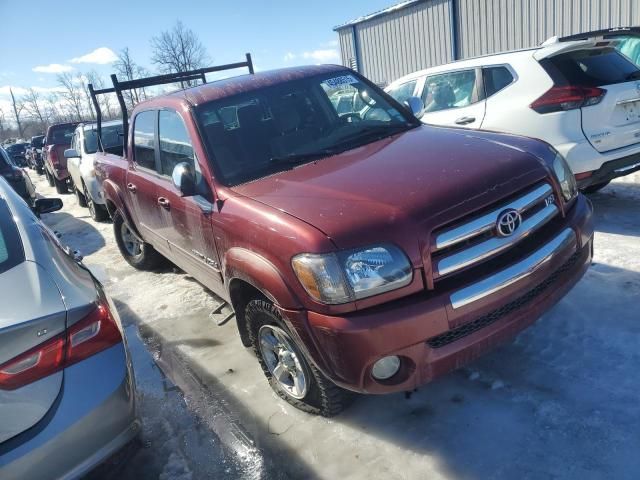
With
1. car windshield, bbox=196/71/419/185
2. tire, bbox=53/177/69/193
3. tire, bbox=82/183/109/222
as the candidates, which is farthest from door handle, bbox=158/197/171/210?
tire, bbox=53/177/69/193

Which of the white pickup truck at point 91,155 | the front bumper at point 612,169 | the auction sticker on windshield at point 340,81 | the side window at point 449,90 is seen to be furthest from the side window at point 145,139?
the white pickup truck at point 91,155

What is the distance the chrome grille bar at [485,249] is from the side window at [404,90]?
436 centimetres

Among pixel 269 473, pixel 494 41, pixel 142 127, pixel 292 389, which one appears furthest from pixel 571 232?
pixel 494 41

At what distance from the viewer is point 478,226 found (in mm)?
Result: 2340

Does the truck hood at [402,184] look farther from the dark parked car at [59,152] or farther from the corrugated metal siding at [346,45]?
the corrugated metal siding at [346,45]

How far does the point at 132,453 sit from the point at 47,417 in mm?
566

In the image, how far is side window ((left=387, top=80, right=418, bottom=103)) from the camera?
21.6 ft

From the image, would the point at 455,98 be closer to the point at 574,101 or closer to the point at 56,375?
the point at 574,101

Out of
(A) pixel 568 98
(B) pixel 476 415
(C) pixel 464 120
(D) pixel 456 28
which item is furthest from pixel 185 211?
(D) pixel 456 28

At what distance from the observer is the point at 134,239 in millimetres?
5895

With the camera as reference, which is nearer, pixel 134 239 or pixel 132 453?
pixel 132 453

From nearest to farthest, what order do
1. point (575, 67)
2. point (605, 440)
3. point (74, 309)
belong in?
point (74, 309) < point (605, 440) < point (575, 67)

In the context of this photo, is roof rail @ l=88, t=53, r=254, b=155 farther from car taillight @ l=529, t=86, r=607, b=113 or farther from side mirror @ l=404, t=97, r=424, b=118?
car taillight @ l=529, t=86, r=607, b=113

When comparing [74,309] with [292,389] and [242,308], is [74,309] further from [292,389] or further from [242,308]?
[292,389]
